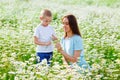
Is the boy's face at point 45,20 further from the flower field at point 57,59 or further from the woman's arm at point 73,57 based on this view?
the woman's arm at point 73,57

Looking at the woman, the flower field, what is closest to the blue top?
the woman

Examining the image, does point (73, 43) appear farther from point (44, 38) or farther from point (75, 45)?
point (44, 38)

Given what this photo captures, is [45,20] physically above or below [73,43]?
above

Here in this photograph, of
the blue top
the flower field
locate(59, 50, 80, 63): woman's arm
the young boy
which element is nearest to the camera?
the flower field

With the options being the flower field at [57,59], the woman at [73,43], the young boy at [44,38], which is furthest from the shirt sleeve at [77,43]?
the young boy at [44,38]

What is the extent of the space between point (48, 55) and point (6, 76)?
1.33m

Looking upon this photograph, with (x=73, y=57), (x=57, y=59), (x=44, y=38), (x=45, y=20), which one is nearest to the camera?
(x=73, y=57)

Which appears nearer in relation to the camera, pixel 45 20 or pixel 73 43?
pixel 73 43

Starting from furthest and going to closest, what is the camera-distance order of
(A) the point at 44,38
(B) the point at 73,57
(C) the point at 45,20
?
1. (A) the point at 44,38
2. (C) the point at 45,20
3. (B) the point at 73,57

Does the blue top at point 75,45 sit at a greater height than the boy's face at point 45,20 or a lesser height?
lesser

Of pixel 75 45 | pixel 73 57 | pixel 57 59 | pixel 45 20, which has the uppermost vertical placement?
pixel 45 20

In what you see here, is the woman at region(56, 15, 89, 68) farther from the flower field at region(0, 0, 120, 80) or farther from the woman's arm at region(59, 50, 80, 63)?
the flower field at region(0, 0, 120, 80)

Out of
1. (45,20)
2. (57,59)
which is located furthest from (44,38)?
(57,59)

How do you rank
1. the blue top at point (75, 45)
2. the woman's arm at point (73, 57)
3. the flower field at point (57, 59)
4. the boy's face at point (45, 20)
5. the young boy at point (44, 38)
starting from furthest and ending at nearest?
the young boy at point (44, 38), the boy's face at point (45, 20), the blue top at point (75, 45), the woman's arm at point (73, 57), the flower field at point (57, 59)
